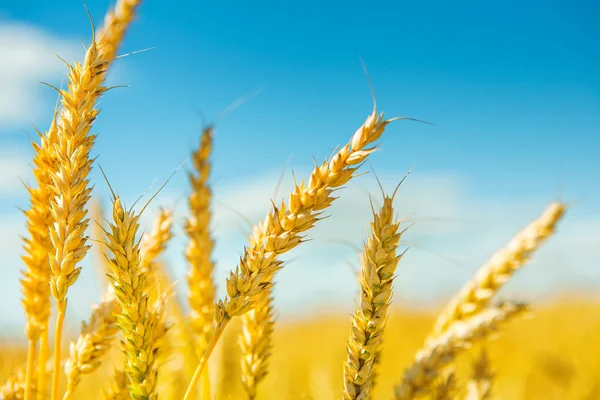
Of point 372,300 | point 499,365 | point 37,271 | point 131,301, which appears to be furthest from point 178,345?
point 499,365

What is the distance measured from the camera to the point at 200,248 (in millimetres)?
1835

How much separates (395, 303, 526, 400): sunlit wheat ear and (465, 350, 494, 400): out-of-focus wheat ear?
34 centimetres

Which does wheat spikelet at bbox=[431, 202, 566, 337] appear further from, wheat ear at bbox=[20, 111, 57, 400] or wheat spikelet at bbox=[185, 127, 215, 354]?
wheat ear at bbox=[20, 111, 57, 400]

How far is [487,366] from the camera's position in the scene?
210 centimetres

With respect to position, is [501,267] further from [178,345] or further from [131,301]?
[131,301]

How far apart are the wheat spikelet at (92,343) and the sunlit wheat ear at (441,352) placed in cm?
89

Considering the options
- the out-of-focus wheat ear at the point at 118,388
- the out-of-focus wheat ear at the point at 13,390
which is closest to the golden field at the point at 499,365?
the out-of-focus wheat ear at the point at 13,390

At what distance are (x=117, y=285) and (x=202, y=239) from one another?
67 cm

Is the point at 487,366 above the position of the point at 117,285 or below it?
below

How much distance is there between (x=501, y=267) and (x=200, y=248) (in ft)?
3.73

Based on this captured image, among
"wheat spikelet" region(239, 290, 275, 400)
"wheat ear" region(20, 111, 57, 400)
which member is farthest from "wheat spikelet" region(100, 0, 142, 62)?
"wheat spikelet" region(239, 290, 275, 400)

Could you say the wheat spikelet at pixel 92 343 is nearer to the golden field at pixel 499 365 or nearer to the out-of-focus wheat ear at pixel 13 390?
the out-of-focus wheat ear at pixel 13 390

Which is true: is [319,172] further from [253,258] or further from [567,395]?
[567,395]

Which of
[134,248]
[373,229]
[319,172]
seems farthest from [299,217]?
[134,248]
